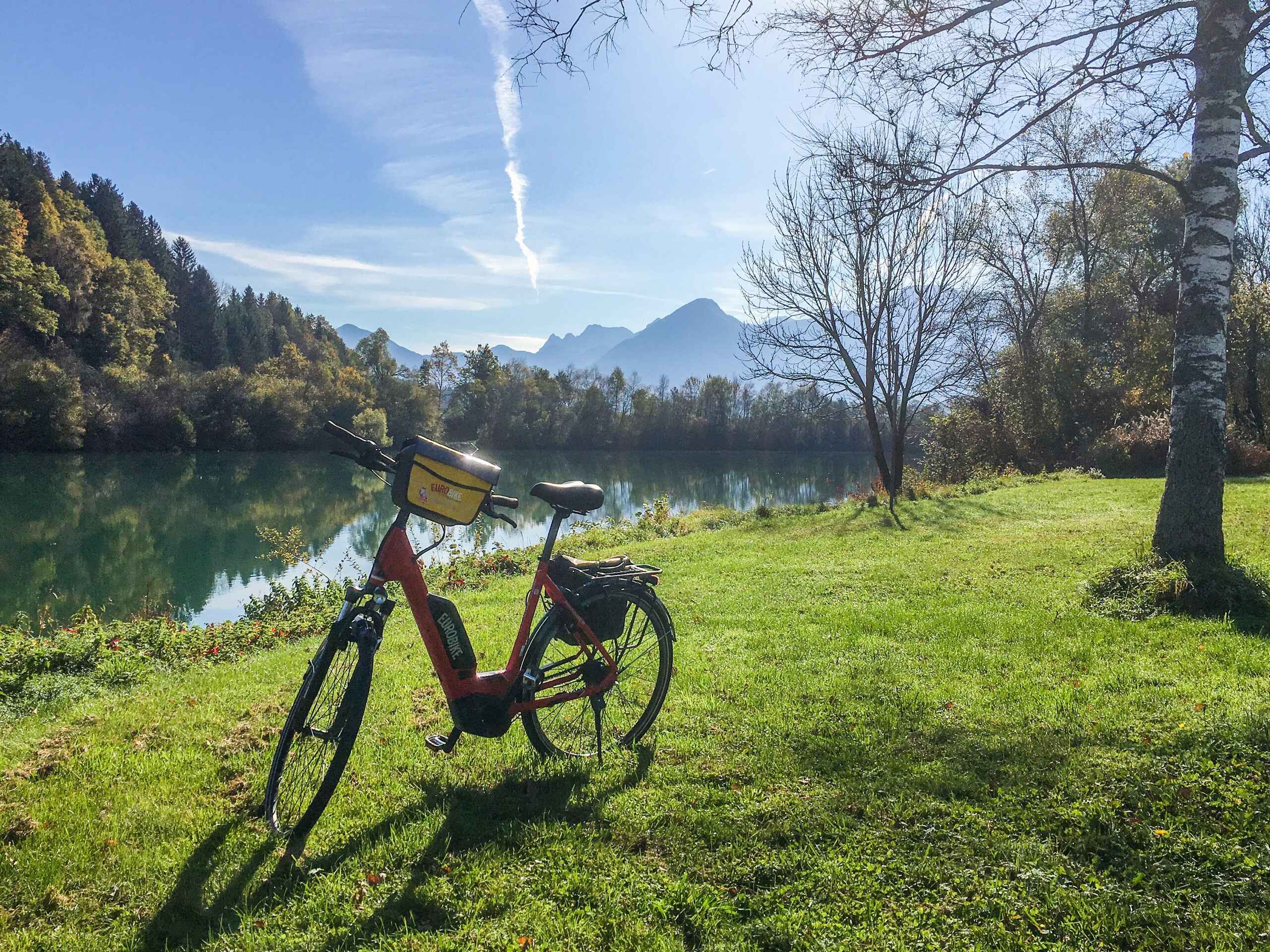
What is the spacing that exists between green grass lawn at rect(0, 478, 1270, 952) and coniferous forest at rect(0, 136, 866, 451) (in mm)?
14912

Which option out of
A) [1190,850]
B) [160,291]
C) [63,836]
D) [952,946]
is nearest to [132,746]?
[63,836]

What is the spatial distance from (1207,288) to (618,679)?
5.53m

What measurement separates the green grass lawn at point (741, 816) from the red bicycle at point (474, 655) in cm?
22

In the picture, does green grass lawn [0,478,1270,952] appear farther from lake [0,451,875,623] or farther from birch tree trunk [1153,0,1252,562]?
lake [0,451,875,623]

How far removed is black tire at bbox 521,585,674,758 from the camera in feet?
10.6

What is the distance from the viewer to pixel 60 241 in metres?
42.3

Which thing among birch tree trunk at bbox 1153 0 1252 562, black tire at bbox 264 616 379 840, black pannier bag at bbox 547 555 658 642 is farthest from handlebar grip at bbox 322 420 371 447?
birch tree trunk at bbox 1153 0 1252 562

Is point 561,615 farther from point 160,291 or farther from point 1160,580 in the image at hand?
point 160,291

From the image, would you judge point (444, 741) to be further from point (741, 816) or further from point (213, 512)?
point (213, 512)

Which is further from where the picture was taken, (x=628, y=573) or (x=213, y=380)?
(x=213, y=380)

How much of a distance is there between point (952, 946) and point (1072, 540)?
746 centimetres

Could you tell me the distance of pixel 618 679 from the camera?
11.3ft

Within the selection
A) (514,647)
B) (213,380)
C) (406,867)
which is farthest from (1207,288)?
(213,380)

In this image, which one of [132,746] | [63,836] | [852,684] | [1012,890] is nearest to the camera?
[1012,890]
